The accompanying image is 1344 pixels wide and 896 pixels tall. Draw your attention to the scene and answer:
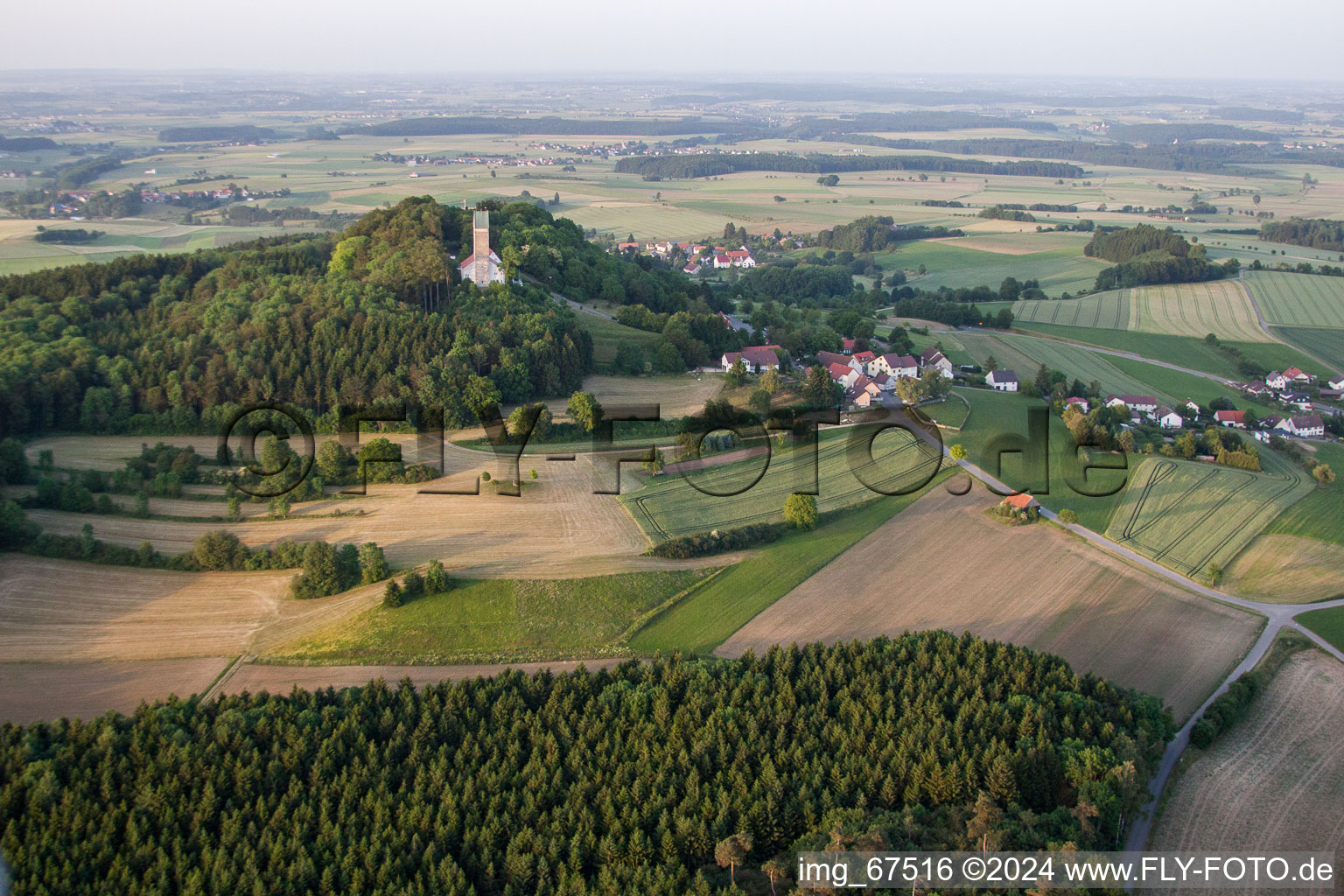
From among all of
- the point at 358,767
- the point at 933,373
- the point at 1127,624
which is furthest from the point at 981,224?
the point at 358,767

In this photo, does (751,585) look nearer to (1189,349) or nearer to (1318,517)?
(1318,517)

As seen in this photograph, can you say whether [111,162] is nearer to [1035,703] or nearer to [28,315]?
[28,315]

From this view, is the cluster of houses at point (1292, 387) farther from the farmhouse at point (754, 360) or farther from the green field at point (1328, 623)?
the green field at point (1328, 623)

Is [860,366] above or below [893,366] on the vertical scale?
above

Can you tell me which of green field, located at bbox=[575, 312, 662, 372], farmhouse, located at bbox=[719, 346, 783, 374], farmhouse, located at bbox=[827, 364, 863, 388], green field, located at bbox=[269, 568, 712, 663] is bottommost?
green field, located at bbox=[269, 568, 712, 663]

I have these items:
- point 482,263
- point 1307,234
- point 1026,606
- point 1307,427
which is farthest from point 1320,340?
point 482,263

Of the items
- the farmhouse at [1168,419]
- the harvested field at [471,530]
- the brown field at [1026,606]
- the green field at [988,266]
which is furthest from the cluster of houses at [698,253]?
the brown field at [1026,606]

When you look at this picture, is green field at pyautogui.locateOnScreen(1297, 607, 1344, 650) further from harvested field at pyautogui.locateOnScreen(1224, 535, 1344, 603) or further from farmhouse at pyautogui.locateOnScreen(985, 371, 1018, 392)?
farmhouse at pyautogui.locateOnScreen(985, 371, 1018, 392)

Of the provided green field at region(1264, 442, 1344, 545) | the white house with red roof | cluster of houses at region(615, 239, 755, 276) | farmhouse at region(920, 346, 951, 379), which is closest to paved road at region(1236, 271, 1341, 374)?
green field at region(1264, 442, 1344, 545)
